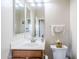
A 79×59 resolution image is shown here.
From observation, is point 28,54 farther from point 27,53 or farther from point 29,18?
point 29,18

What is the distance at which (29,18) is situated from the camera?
355 cm

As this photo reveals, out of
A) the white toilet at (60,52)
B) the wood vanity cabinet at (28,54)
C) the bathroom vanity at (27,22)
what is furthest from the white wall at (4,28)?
the bathroom vanity at (27,22)

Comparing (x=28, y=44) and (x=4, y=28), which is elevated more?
(x=4, y=28)

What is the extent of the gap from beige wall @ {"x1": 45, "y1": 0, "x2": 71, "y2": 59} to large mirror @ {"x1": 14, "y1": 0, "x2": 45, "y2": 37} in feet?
0.56

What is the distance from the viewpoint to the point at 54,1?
357cm

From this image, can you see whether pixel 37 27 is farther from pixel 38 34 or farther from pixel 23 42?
pixel 23 42

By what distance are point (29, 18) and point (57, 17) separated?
2.66 ft

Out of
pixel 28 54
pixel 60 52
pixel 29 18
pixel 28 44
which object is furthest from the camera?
pixel 29 18

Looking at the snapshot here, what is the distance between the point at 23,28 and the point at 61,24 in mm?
1102

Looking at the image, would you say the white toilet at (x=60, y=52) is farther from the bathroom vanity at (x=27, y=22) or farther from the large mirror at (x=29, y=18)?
the large mirror at (x=29, y=18)

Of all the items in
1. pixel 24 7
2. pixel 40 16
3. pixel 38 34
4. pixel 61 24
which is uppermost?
pixel 24 7

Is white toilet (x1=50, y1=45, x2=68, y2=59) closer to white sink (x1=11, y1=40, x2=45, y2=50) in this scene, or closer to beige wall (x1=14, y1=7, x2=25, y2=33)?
white sink (x1=11, y1=40, x2=45, y2=50)

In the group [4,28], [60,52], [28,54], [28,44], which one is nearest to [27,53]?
[28,54]

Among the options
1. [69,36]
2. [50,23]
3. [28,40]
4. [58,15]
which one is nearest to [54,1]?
[58,15]
